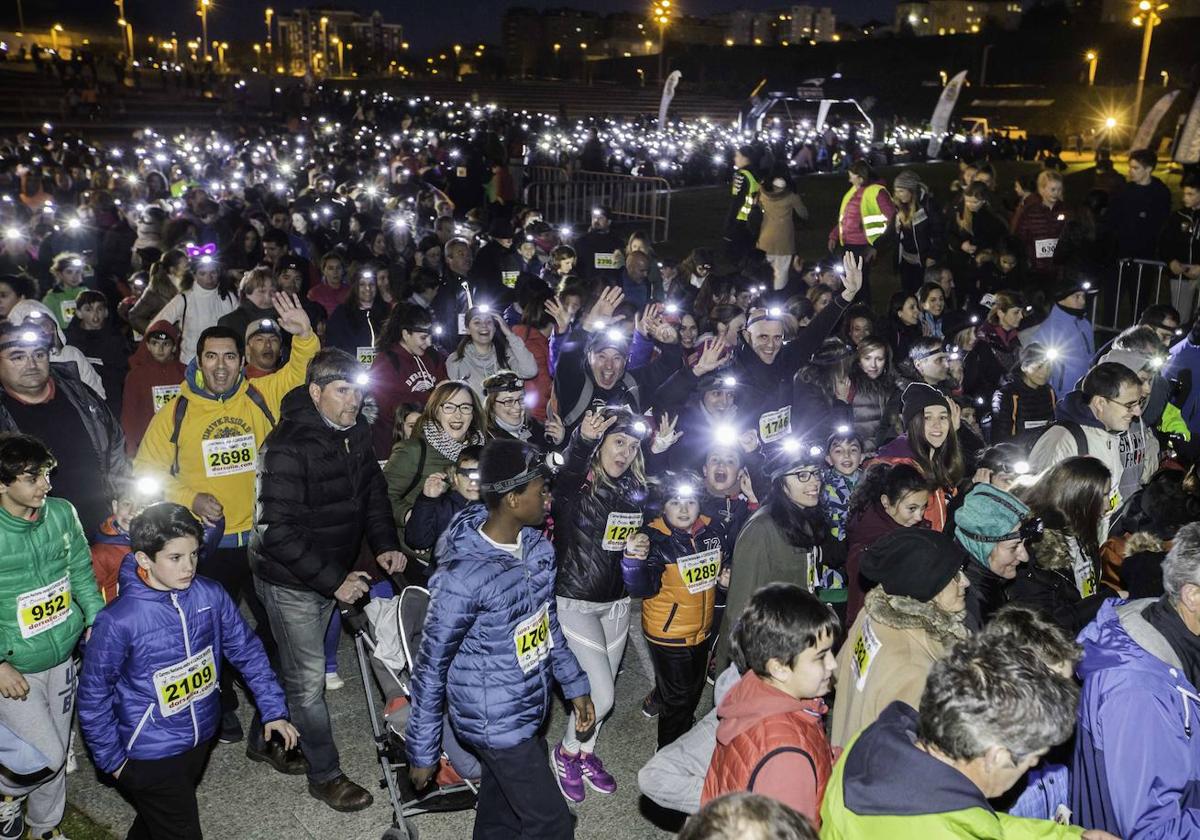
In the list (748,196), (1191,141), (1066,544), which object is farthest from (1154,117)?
(1066,544)

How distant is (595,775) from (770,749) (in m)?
2.44

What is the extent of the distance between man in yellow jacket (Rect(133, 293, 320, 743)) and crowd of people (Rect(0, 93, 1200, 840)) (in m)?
0.02

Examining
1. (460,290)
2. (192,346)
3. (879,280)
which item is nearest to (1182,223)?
(879,280)

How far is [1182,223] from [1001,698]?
10924 millimetres

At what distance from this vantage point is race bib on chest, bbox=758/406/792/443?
6.71m

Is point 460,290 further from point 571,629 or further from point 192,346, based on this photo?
point 571,629

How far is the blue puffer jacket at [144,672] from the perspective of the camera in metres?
3.87

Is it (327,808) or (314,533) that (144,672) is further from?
(327,808)

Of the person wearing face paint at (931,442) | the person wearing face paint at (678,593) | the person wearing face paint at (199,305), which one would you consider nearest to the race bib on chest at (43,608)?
the person wearing face paint at (678,593)

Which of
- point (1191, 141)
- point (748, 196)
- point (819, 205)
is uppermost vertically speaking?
point (1191, 141)

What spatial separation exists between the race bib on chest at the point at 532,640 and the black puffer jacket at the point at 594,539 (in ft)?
2.72

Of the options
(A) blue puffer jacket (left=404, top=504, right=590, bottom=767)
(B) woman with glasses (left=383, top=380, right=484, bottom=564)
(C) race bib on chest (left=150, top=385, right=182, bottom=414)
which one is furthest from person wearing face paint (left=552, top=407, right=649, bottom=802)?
(C) race bib on chest (left=150, top=385, right=182, bottom=414)

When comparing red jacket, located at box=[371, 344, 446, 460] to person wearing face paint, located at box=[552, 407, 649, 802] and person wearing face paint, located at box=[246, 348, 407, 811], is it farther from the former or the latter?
person wearing face paint, located at box=[552, 407, 649, 802]

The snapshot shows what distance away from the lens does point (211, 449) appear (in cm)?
540
